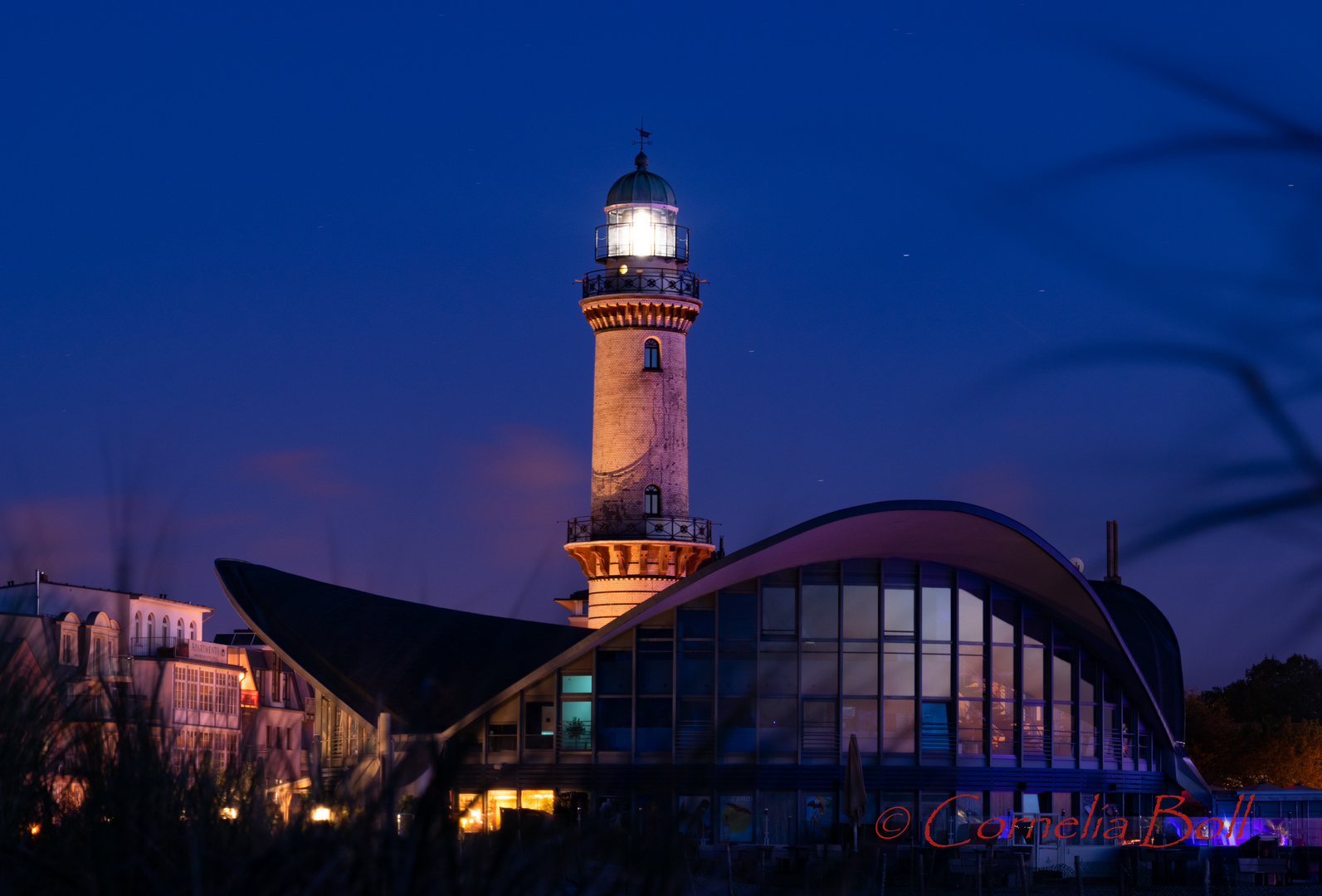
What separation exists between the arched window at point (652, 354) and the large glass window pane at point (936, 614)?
17813 mm

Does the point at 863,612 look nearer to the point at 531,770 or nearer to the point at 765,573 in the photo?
the point at 765,573

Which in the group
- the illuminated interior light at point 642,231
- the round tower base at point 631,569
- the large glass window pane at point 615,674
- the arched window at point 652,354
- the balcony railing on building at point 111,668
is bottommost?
the balcony railing on building at point 111,668

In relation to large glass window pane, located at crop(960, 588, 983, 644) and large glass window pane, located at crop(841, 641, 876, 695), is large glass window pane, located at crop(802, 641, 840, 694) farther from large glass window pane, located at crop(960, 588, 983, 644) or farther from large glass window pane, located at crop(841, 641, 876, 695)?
large glass window pane, located at crop(960, 588, 983, 644)

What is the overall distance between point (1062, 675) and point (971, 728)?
2777 millimetres

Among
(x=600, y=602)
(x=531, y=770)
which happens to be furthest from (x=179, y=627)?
(x=531, y=770)

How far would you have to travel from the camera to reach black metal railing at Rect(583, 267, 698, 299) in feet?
177

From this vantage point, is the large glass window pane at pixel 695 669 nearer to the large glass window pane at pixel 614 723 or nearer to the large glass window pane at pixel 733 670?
the large glass window pane at pixel 733 670

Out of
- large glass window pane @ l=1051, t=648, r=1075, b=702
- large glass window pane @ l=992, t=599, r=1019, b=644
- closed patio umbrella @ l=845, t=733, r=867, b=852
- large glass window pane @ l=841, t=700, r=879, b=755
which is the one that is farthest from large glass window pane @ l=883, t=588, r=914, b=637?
closed patio umbrella @ l=845, t=733, r=867, b=852

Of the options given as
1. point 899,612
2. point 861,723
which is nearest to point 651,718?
point 861,723

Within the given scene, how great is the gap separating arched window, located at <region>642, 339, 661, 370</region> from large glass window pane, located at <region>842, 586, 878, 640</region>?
17.6m

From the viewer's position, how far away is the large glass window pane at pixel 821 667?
124ft

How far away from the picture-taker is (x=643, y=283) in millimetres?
54125

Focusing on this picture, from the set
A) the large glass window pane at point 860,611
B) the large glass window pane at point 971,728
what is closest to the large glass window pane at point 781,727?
the large glass window pane at point 860,611

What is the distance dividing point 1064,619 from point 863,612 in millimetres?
4796
